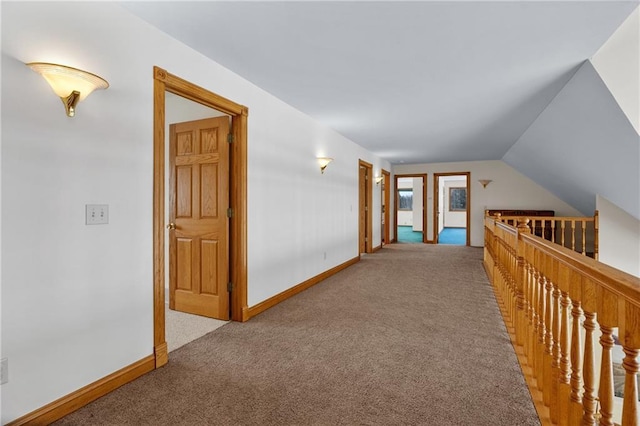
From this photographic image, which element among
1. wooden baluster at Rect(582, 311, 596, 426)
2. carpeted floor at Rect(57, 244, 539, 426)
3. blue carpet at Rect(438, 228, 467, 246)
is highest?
wooden baluster at Rect(582, 311, 596, 426)

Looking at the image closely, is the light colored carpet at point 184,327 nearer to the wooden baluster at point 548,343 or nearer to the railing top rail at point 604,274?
the wooden baluster at point 548,343

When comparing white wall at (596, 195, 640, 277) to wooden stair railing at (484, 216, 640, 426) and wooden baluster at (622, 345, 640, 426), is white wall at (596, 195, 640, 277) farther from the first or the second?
wooden baluster at (622, 345, 640, 426)

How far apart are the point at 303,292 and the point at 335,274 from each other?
1157 millimetres

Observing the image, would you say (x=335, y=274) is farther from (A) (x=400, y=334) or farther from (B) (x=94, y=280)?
(B) (x=94, y=280)

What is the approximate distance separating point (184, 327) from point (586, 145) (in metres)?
4.93

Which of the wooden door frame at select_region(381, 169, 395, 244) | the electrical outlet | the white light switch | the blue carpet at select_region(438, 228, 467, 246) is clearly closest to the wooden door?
the white light switch

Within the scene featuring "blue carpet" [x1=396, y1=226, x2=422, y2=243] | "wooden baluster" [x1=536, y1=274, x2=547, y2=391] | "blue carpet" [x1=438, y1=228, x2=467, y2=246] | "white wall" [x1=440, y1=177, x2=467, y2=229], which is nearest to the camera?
"wooden baluster" [x1=536, y1=274, x2=547, y2=391]

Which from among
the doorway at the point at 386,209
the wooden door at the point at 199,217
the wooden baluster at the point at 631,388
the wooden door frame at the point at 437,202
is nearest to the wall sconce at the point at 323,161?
the wooden door at the point at 199,217

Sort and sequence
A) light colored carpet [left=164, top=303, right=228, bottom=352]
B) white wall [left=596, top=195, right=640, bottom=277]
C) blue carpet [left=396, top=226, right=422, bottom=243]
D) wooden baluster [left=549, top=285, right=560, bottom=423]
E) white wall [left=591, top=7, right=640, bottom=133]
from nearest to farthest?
1. wooden baluster [left=549, top=285, right=560, bottom=423]
2. white wall [left=591, top=7, right=640, bottom=133]
3. light colored carpet [left=164, top=303, right=228, bottom=352]
4. white wall [left=596, top=195, right=640, bottom=277]
5. blue carpet [left=396, top=226, right=422, bottom=243]

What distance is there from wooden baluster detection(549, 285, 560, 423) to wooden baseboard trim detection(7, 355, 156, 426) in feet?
7.57

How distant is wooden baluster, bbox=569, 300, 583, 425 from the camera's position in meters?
1.27

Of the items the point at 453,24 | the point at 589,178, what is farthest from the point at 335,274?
the point at 589,178

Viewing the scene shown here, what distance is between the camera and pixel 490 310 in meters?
3.43

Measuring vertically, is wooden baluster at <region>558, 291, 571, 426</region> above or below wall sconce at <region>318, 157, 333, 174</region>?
below
